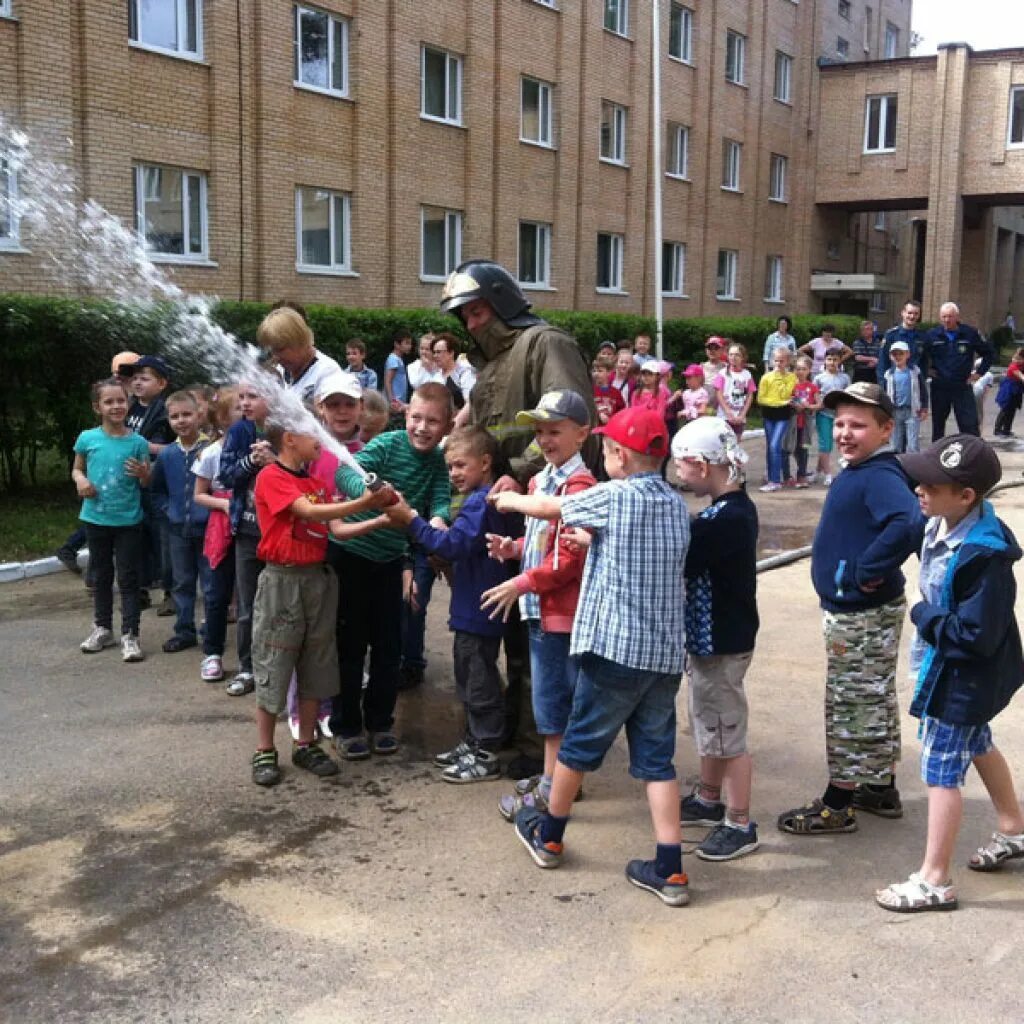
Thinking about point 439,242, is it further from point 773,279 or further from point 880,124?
point 880,124

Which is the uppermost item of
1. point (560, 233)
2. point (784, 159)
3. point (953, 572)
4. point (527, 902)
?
point (784, 159)

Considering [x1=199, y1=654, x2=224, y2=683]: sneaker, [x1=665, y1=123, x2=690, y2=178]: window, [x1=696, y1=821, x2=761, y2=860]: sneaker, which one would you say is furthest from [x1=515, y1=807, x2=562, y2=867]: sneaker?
[x1=665, y1=123, x2=690, y2=178]: window

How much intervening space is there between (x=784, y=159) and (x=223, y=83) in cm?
2322

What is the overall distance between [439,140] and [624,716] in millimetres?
20451

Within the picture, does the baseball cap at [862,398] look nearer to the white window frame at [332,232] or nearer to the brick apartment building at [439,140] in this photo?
the brick apartment building at [439,140]

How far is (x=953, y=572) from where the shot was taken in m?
3.81

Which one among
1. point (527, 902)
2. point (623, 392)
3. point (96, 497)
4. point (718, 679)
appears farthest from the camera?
point (623, 392)

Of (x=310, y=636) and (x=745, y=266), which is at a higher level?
(x=745, y=266)

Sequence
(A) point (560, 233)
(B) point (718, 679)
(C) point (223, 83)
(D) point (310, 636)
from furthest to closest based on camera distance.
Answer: (A) point (560, 233), (C) point (223, 83), (D) point (310, 636), (B) point (718, 679)

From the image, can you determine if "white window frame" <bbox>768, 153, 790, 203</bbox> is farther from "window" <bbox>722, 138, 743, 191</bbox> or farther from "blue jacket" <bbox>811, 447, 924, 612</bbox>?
"blue jacket" <bbox>811, 447, 924, 612</bbox>

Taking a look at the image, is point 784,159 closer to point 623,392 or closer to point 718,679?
point 623,392

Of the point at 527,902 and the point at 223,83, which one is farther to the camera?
the point at 223,83

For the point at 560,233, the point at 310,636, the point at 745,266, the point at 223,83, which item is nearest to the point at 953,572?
the point at 310,636

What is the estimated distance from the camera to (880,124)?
37250 millimetres
